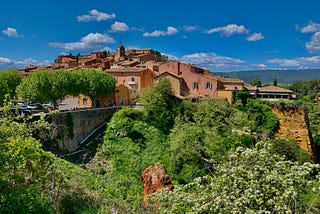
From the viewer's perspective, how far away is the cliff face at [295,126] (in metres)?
31.5

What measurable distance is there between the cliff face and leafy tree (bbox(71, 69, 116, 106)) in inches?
755

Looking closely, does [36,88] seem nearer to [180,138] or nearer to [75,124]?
[75,124]

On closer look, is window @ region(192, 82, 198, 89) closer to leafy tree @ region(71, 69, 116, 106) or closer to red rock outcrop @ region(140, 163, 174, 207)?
leafy tree @ region(71, 69, 116, 106)

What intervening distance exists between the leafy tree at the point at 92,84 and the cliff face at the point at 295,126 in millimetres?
19173

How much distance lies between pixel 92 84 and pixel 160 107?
9648 millimetres

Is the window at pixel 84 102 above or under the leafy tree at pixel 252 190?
above

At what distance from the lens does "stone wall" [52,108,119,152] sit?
2634cm

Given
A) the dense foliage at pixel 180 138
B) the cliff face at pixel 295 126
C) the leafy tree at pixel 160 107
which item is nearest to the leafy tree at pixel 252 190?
the dense foliage at pixel 180 138

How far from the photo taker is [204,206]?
6.45 m

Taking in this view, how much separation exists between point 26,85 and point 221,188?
29.9m

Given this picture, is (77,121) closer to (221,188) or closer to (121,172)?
(121,172)

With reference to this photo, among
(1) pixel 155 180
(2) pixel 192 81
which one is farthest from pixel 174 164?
(2) pixel 192 81

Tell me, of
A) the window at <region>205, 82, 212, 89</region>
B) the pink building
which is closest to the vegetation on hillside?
the pink building

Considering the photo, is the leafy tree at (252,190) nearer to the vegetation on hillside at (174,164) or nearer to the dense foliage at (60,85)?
the vegetation on hillside at (174,164)
